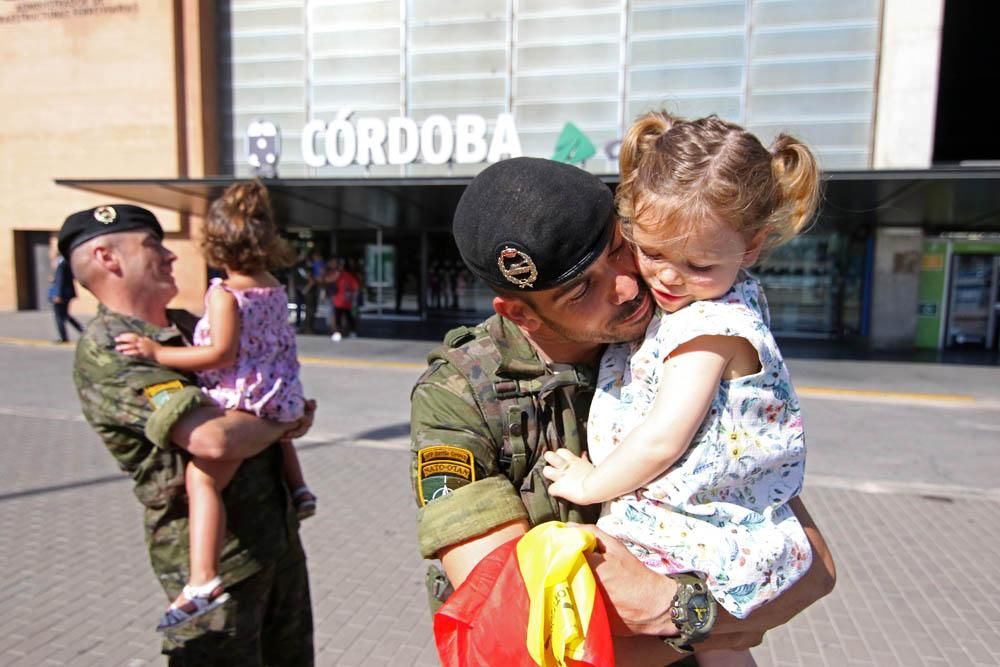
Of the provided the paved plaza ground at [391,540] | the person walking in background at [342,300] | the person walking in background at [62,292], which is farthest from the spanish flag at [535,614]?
the person walking in background at [342,300]

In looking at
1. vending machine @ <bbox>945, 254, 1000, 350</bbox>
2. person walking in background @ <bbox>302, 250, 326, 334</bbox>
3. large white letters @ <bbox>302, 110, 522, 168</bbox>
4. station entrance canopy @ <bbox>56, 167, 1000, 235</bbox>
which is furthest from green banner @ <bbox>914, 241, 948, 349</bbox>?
person walking in background @ <bbox>302, 250, 326, 334</bbox>

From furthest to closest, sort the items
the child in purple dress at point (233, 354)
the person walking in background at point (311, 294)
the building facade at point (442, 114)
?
1. the person walking in background at point (311, 294)
2. the building facade at point (442, 114)
3. the child in purple dress at point (233, 354)

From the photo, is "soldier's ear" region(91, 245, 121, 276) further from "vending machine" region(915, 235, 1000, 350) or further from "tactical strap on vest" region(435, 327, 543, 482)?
"vending machine" region(915, 235, 1000, 350)

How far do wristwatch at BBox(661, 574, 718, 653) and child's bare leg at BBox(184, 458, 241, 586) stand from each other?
155 cm

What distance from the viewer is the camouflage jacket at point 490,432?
1.26 meters

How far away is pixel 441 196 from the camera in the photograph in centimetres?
1359

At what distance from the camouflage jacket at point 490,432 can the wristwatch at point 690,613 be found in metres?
0.25

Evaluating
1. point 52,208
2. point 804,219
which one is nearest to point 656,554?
point 804,219

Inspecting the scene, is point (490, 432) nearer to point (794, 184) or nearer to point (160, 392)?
point (794, 184)

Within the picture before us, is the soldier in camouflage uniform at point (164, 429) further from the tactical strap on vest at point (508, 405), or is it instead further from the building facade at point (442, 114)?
the building facade at point (442, 114)

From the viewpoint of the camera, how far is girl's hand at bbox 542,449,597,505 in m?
1.29

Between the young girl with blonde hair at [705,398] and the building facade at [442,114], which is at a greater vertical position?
the building facade at [442,114]

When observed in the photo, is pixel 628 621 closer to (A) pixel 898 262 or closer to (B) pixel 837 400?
(B) pixel 837 400

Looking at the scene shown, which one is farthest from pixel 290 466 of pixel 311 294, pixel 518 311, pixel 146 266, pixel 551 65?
pixel 551 65
